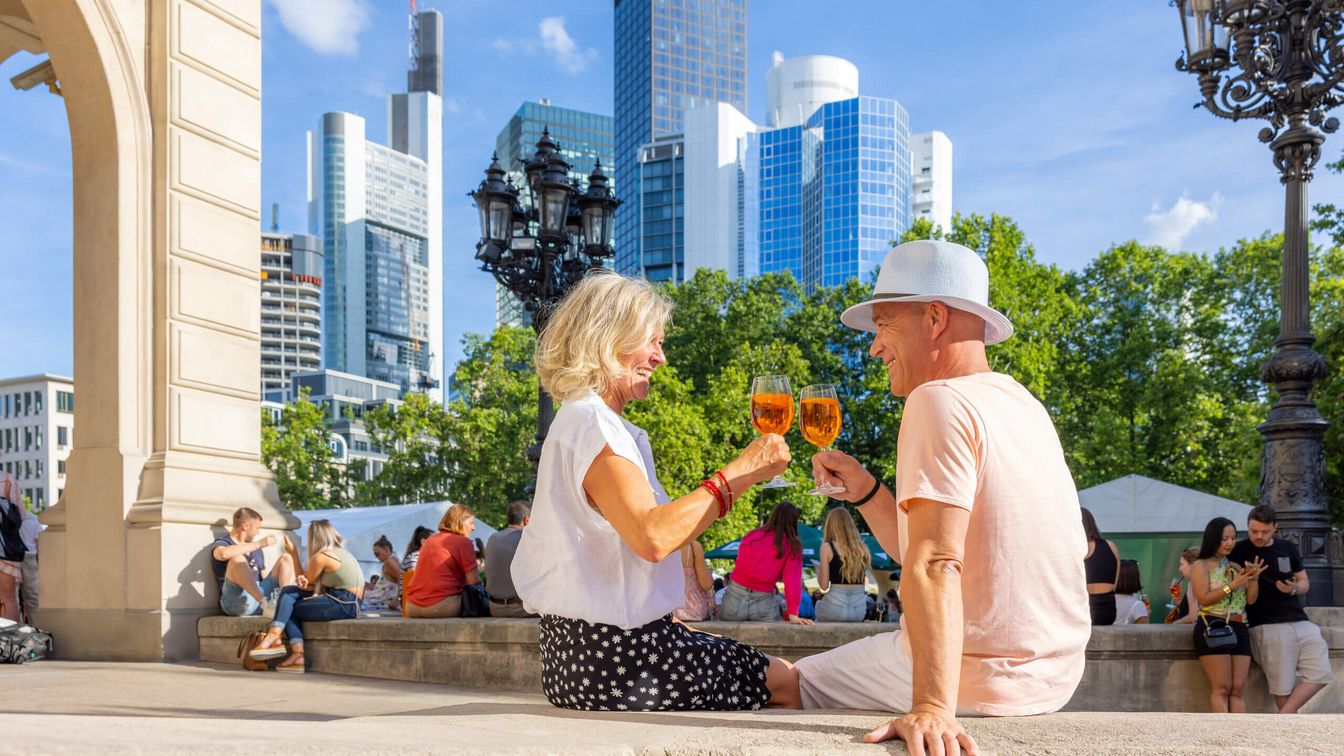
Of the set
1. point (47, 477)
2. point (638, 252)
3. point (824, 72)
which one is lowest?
point (47, 477)

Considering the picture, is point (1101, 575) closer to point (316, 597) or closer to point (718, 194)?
point (316, 597)

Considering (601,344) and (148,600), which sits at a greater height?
(601,344)

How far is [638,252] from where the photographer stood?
166625 millimetres

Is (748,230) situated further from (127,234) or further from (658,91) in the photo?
(127,234)

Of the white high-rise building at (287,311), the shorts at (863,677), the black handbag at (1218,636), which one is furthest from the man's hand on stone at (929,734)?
the white high-rise building at (287,311)

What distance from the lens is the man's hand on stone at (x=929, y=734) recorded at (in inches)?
85.0

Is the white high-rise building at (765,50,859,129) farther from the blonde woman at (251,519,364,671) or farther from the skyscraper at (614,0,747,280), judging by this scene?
the blonde woman at (251,519,364,671)

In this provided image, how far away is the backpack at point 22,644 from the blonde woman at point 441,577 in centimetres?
275

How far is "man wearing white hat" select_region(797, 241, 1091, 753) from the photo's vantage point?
242cm

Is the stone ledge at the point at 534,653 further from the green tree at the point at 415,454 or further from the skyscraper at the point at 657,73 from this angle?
the skyscraper at the point at 657,73

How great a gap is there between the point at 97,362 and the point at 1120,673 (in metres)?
7.74

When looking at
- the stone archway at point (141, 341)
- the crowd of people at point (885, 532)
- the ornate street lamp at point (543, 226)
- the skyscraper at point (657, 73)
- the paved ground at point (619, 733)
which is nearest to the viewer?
the paved ground at point (619, 733)

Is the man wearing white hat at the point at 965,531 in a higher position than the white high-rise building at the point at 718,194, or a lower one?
lower

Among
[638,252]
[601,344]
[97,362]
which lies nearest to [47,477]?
[638,252]
